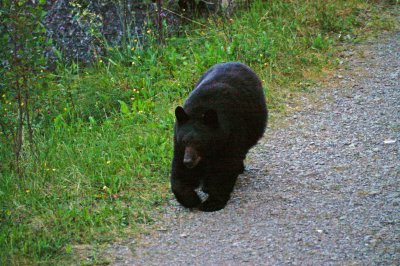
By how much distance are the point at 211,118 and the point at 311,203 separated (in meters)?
1.16

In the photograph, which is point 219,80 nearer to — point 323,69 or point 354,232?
point 354,232

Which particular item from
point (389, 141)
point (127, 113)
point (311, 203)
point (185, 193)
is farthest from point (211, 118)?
point (127, 113)

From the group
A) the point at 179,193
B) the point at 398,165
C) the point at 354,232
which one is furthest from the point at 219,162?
the point at 398,165

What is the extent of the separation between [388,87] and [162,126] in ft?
10.3

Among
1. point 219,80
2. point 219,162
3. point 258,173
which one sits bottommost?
point 258,173

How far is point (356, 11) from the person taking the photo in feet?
37.7

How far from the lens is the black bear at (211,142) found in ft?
19.9

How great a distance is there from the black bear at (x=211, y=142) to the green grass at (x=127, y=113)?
0.42 metres

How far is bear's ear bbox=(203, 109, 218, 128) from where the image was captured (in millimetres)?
6020

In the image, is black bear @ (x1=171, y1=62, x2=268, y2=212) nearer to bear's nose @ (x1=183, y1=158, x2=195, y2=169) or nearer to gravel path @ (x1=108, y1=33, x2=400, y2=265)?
bear's nose @ (x1=183, y1=158, x2=195, y2=169)

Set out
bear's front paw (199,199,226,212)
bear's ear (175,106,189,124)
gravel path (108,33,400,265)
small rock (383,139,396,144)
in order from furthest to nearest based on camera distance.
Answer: small rock (383,139,396,144) < bear's front paw (199,199,226,212) < bear's ear (175,106,189,124) < gravel path (108,33,400,265)

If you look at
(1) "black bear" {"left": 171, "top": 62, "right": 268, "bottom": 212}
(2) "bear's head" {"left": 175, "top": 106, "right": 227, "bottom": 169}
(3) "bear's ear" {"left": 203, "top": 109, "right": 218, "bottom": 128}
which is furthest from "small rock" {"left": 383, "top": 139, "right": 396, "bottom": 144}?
(3) "bear's ear" {"left": 203, "top": 109, "right": 218, "bottom": 128}

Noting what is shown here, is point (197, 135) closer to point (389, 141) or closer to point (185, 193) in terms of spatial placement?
point (185, 193)

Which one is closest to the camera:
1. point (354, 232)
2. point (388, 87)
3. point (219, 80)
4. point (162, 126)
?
point (354, 232)
